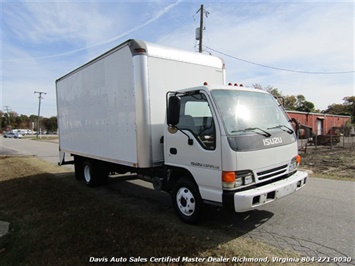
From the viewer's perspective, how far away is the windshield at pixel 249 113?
13.5 ft

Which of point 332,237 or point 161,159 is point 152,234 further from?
point 332,237

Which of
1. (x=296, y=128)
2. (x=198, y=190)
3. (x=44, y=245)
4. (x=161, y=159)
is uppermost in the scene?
(x=296, y=128)

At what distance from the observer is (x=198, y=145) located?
4.27 metres

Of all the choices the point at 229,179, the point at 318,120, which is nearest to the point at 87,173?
the point at 229,179

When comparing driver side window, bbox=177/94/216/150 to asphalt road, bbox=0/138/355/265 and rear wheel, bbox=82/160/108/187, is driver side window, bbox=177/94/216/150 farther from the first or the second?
rear wheel, bbox=82/160/108/187

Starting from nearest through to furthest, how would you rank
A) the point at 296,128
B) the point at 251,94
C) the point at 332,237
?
the point at 332,237 < the point at 251,94 < the point at 296,128

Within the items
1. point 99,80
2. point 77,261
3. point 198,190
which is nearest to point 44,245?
point 77,261

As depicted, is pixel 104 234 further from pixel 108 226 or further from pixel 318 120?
pixel 318 120

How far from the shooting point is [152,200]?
20.7ft

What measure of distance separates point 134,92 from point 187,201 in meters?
2.28

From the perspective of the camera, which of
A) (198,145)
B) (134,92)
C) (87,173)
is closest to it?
(198,145)

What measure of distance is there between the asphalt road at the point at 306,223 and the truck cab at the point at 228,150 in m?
0.63

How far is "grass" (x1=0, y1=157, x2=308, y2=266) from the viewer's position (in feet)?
12.1

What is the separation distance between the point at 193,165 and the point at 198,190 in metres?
0.42
